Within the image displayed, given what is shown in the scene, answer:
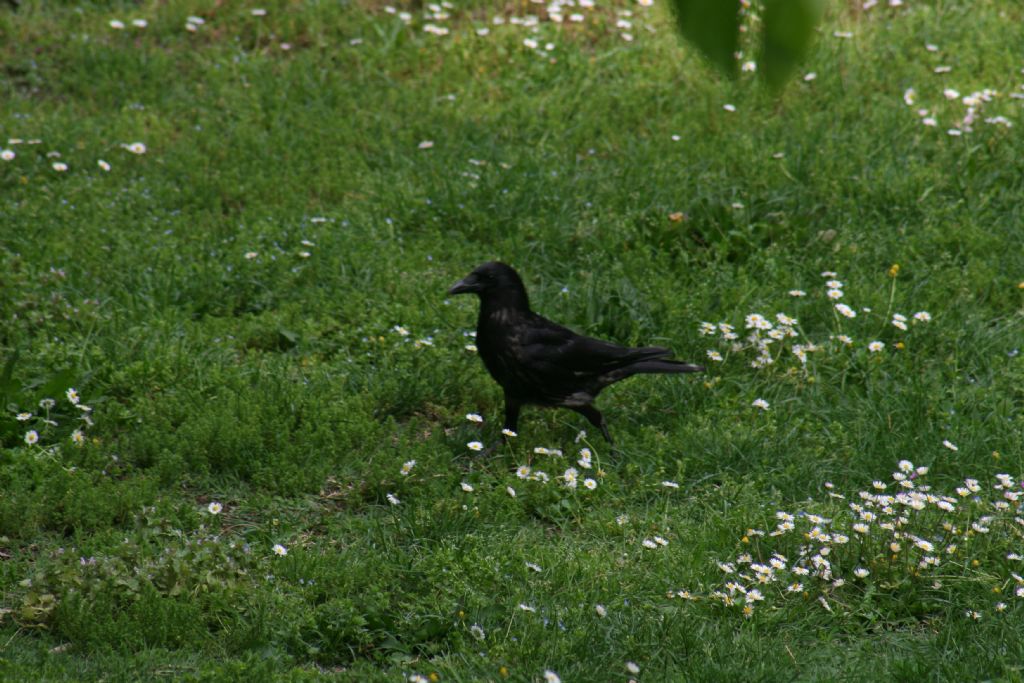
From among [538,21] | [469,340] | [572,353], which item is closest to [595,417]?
[572,353]

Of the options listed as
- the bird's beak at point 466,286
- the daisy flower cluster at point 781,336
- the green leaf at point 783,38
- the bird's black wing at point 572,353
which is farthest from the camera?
the daisy flower cluster at point 781,336

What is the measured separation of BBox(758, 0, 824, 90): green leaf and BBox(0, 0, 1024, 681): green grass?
0.24 ft

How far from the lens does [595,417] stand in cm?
516

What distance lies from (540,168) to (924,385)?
105 inches

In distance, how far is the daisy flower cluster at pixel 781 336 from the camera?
5691 millimetres

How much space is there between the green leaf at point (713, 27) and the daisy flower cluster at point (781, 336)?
14.4 feet

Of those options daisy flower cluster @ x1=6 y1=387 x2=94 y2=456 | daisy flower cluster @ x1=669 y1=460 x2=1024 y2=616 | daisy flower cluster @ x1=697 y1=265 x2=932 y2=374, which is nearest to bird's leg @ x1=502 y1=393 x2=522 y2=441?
daisy flower cluster @ x1=697 y1=265 x2=932 y2=374

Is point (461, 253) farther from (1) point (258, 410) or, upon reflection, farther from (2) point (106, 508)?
(2) point (106, 508)

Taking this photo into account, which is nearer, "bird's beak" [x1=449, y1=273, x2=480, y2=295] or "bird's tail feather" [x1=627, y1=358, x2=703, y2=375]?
"bird's tail feather" [x1=627, y1=358, x2=703, y2=375]

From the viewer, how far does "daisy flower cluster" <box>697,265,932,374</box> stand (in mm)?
5691

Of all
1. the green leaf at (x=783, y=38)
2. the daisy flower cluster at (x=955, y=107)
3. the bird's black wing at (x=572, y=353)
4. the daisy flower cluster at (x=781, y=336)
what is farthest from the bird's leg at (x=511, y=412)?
the green leaf at (x=783, y=38)

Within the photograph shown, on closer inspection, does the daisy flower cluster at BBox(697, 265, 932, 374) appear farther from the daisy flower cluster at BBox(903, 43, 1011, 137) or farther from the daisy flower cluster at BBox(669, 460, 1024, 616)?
the daisy flower cluster at BBox(903, 43, 1011, 137)

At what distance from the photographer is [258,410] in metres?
5.11

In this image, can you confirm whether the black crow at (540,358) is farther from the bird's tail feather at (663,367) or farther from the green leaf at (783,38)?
the green leaf at (783,38)
